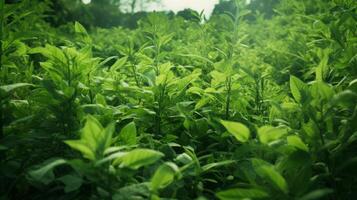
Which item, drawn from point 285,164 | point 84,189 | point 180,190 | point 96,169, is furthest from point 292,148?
point 84,189

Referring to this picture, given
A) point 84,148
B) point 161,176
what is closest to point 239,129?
point 161,176

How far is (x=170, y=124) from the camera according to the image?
6.07 ft

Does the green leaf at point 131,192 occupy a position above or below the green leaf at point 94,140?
below

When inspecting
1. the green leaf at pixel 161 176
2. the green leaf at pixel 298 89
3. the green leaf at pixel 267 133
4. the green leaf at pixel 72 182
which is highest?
the green leaf at pixel 298 89

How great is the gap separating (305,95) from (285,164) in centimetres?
36

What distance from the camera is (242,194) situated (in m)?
1.08

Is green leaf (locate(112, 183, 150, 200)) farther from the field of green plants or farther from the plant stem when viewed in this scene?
the plant stem

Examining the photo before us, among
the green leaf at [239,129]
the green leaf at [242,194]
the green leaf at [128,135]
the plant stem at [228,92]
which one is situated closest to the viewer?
the green leaf at [242,194]

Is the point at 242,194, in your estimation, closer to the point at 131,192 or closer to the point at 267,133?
the point at 267,133

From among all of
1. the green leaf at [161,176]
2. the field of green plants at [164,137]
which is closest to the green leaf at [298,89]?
the field of green plants at [164,137]

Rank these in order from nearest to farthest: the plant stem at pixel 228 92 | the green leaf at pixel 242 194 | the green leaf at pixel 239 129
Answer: the green leaf at pixel 242 194 < the green leaf at pixel 239 129 < the plant stem at pixel 228 92

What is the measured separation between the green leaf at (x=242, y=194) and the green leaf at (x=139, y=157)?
242mm

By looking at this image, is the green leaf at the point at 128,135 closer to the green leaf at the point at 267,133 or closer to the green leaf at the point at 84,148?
the green leaf at the point at 84,148

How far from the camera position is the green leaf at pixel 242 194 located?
1062 mm
